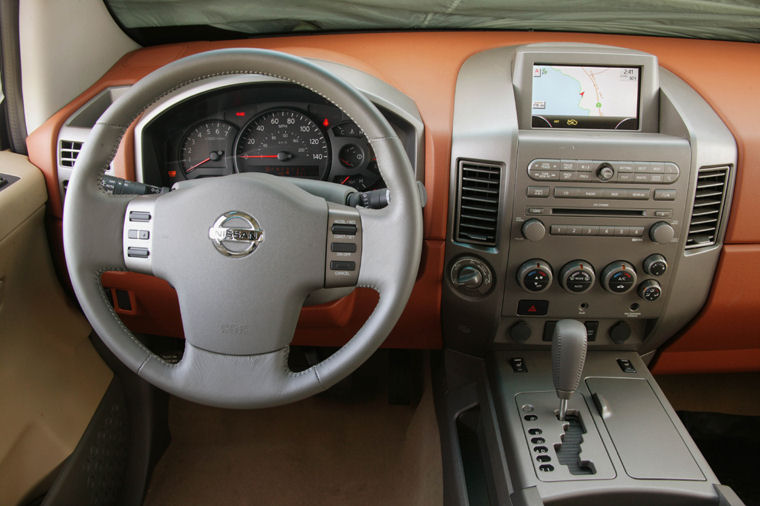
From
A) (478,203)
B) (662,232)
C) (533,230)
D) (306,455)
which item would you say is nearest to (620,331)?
(662,232)

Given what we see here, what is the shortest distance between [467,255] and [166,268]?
0.69 m

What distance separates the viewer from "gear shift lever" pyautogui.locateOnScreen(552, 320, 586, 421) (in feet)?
3.84

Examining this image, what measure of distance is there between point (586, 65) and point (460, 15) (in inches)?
16.8

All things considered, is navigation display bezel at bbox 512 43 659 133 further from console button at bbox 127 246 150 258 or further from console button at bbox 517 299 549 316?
console button at bbox 127 246 150 258

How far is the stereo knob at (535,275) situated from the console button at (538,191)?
161 millimetres

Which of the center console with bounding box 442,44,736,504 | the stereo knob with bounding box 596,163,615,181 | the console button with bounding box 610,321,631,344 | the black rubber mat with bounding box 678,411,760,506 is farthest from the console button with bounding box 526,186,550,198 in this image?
the black rubber mat with bounding box 678,411,760,506

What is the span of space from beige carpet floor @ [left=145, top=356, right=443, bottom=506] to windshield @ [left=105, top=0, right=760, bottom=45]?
127 centimetres

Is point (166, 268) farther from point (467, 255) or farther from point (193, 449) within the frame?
point (193, 449)

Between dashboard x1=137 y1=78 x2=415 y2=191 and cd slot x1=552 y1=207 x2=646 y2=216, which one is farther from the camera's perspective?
dashboard x1=137 y1=78 x2=415 y2=191

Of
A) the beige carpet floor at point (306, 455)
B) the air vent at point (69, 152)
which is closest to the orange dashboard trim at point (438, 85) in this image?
the air vent at point (69, 152)

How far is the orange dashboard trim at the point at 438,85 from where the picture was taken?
4.22 feet

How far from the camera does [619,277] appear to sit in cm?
129

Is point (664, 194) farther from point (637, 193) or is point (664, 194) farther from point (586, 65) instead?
point (586, 65)

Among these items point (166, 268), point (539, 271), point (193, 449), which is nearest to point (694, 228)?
point (539, 271)
